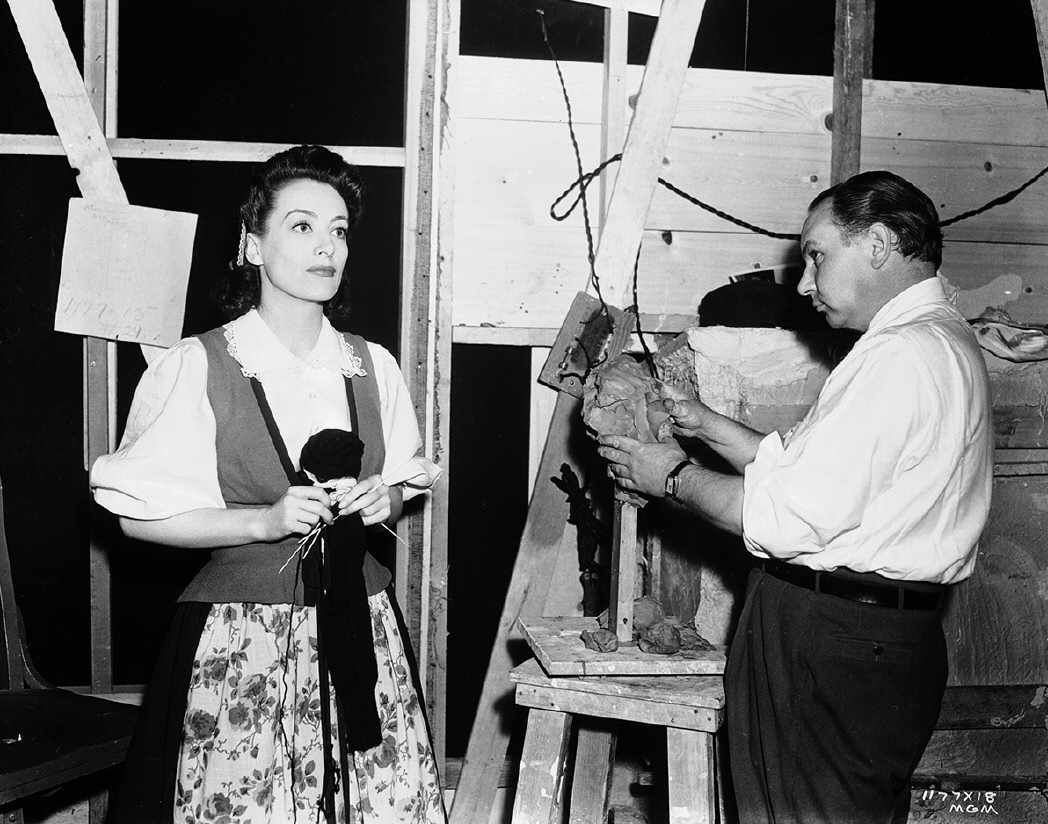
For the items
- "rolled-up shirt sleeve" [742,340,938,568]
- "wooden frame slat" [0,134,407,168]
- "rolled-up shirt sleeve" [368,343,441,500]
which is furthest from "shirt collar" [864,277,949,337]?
"wooden frame slat" [0,134,407,168]

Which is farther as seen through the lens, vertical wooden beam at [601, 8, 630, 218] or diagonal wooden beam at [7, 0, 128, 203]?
vertical wooden beam at [601, 8, 630, 218]

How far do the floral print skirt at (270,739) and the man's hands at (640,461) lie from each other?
75 centimetres

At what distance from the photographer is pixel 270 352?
7.64ft

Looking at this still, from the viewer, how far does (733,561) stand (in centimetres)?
315

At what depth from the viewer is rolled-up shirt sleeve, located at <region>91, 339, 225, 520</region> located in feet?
7.02

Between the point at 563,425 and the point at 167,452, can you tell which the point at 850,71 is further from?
the point at 167,452

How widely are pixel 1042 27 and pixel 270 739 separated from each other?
3547 mm

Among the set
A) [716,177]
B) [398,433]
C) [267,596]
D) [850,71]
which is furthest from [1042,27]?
[267,596]

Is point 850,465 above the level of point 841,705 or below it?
above

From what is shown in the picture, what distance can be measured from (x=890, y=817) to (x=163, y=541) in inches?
68.2

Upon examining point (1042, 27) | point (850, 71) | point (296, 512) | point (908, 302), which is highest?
point (1042, 27)

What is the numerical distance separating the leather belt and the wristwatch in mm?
331

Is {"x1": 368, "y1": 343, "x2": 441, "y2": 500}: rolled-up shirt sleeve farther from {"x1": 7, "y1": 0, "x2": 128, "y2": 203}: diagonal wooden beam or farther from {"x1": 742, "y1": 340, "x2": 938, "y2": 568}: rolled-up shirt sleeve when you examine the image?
{"x1": 7, "y1": 0, "x2": 128, "y2": 203}: diagonal wooden beam

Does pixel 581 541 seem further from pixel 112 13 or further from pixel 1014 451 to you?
pixel 112 13
